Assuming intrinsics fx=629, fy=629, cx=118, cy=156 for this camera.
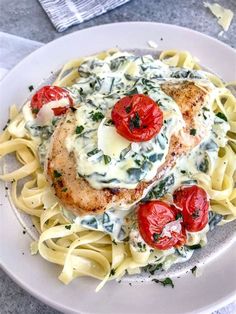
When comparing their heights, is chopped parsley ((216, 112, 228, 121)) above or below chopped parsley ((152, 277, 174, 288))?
above

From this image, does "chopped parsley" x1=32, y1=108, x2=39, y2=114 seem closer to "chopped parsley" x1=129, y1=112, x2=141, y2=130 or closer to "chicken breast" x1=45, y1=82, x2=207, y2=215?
"chicken breast" x1=45, y1=82, x2=207, y2=215

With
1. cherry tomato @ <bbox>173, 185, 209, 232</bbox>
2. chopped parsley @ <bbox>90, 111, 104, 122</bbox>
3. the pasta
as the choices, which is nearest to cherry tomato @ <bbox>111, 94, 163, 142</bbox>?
chopped parsley @ <bbox>90, 111, 104, 122</bbox>

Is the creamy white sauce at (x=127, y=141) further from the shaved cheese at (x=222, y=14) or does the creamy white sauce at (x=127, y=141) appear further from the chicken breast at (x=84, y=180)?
the shaved cheese at (x=222, y=14)

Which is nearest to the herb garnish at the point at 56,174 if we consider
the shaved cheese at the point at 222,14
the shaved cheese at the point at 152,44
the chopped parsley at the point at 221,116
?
the chopped parsley at the point at 221,116

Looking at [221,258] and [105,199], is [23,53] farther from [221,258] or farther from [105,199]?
[221,258]

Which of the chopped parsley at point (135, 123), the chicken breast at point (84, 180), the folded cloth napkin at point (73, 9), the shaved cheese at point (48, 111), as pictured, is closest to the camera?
the chopped parsley at point (135, 123)

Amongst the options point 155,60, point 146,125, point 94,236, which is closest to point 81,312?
point 94,236
